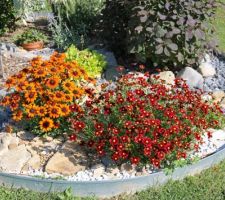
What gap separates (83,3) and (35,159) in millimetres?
4013

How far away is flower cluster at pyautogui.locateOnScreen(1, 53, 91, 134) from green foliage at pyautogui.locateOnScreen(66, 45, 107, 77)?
1544mm

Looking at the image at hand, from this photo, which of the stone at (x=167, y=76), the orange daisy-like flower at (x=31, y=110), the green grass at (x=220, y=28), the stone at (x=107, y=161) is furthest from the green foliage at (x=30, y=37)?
the stone at (x=107, y=161)

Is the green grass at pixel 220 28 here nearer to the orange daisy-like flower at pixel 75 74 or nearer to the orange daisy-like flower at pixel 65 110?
the orange daisy-like flower at pixel 75 74

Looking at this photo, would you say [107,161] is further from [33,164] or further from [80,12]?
[80,12]

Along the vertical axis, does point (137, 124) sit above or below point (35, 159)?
above

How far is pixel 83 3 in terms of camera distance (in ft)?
26.4

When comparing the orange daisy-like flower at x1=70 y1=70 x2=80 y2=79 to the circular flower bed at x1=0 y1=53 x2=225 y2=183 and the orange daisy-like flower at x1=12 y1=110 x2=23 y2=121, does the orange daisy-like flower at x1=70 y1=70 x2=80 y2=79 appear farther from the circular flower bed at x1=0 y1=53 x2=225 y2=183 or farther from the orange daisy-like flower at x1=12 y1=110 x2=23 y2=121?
the orange daisy-like flower at x1=12 y1=110 x2=23 y2=121

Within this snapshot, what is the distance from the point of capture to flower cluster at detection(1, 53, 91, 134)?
14.9ft

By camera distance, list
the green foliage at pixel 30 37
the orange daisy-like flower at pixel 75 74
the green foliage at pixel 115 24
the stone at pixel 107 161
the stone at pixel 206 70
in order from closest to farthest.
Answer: the stone at pixel 107 161 < the orange daisy-like flower at pixel 75 74 < the stone at pixel 206 70 < the green foliage at pixel 115 24 < the green foliage at pixel 30 37

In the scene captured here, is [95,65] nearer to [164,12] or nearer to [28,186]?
[164,12]

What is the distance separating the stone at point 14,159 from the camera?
4.54 m

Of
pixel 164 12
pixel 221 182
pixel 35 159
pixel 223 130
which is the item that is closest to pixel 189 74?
pixel 164 12

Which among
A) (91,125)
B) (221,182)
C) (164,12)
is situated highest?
(164,12)

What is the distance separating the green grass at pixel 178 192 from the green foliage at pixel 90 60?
2.37 meters
